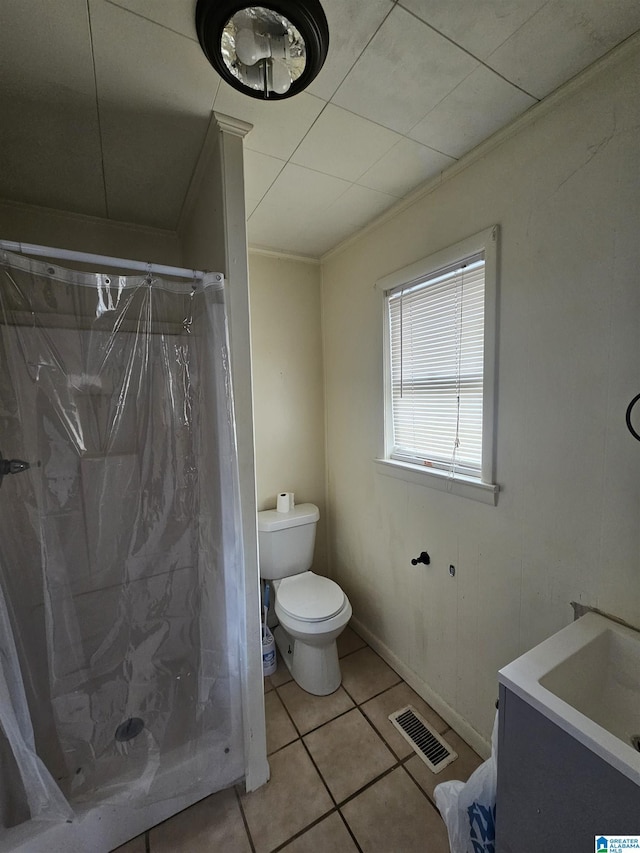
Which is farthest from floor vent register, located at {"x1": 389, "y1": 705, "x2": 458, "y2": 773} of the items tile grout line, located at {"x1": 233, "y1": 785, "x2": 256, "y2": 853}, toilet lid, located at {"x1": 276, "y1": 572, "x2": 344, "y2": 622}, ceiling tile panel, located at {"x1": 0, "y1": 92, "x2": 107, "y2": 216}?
ceiling tile panel, located at {"x1": 0, "y1": 92, "x2": 107, "y2": 216}

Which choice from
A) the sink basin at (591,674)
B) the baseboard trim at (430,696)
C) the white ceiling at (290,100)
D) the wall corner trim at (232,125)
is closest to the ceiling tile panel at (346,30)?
the white ceiling at (290,100)

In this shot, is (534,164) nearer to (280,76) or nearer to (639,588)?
(280,76)

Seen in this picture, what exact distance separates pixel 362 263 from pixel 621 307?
1.29 meters

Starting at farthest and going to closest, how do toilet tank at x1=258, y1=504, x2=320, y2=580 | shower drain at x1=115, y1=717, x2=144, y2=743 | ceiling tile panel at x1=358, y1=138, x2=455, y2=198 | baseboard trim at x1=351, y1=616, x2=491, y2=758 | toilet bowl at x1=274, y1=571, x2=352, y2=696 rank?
toilet tank at x1=258, y1=504, x2=320, y2=580 → toilet bowl at x1=274, y1=571, x2=352, y2=696 → baseboard trim at x1=351, y1=616, x2=491, y2=758 → ceiling tile panel at x1=358, y1=138, x2=455, y2=198 → shower drain at x1=115, y1=717, x2=144, y2=743

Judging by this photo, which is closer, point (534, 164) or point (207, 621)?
point (534, 164)

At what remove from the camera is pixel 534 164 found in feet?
3.74

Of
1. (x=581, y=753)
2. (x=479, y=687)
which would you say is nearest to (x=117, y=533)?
(x=581, y=753)

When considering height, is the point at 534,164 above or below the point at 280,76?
below

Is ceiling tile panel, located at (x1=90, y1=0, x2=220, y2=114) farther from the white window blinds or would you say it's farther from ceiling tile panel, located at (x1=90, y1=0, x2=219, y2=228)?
the white window blinds

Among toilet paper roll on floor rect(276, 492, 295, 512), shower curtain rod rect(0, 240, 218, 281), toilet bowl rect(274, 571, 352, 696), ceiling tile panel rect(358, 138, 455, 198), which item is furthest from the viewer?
toilet paper roll on floor rect(276, 492, 295, 512)

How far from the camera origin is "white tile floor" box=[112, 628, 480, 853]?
1.16m

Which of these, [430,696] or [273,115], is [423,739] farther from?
[273,115]

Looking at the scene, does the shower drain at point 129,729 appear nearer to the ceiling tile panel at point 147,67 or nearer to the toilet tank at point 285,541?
the toilet tank at point 285,541

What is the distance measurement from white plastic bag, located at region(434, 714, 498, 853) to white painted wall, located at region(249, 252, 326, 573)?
1450 mm
